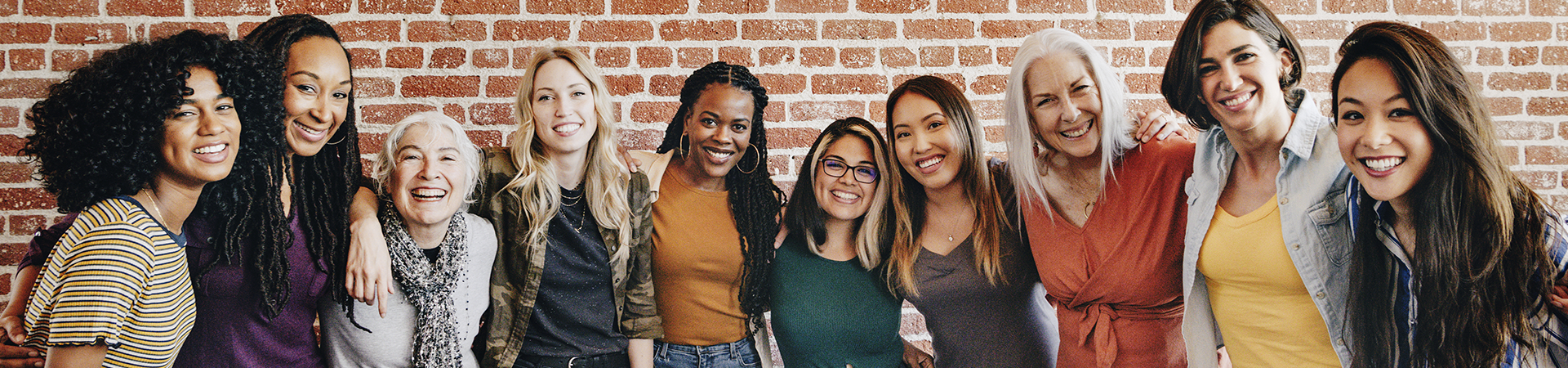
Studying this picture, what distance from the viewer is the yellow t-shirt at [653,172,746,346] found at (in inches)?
85.2

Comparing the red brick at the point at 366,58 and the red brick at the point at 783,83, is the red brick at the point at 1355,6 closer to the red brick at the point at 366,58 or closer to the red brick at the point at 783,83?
the red brick at the point at 783,83

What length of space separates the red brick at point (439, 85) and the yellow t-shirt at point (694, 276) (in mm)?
778

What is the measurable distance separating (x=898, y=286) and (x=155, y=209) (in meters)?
1.80

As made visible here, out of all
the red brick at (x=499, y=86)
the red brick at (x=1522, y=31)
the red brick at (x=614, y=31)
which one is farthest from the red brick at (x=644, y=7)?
the red brick at (x=1522, y=31)

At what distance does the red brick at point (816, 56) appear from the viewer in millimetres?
2428

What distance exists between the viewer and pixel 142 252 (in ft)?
4.84

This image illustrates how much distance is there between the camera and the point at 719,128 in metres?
2.16

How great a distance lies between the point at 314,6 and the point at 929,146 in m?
2.01

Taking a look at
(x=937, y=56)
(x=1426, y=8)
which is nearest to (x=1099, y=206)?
(x=937, y=56)

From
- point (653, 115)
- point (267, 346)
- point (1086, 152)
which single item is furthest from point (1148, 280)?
point (267, 346)

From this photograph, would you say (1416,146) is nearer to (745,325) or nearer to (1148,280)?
(1148,280)

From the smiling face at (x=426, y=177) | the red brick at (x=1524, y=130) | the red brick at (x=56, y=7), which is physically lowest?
the smiling face at (x=426, y=177)

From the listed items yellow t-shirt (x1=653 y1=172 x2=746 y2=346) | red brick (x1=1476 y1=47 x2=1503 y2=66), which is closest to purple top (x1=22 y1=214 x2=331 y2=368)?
yellow t-shirt (x1=653 y1=172 x2=746 y2=346)

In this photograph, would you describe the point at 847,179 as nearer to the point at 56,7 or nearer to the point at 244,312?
the point at 244,312
